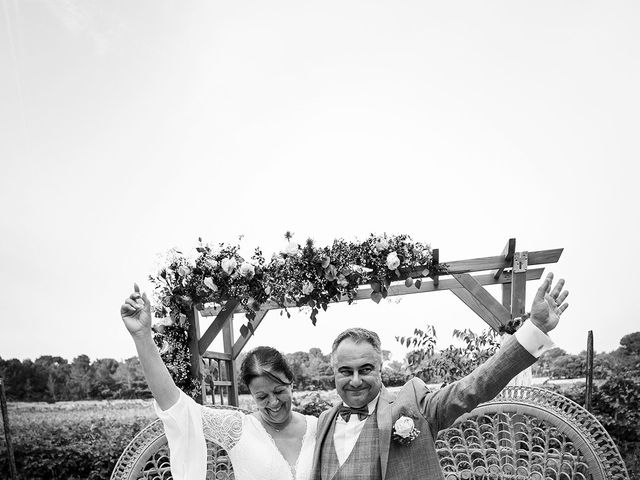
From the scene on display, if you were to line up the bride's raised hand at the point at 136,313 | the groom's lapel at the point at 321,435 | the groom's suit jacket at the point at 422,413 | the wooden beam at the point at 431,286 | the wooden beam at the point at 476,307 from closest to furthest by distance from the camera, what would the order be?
the groom's suit jacket at the point at 422,413 < the bride's raised hand at the point at 136,313 < the groom's lapel at the point at 321,435 < the wooden beam at the point at 476,307 < the wooden beam at the point at 431,286

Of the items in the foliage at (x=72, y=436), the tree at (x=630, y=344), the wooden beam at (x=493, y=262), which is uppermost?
the wooden beam at (x=493, y=262)

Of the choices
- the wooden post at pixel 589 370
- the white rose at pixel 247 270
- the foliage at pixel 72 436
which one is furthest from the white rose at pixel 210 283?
the foliage at pixel 72 436

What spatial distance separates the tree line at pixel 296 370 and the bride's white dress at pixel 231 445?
275 centimetres

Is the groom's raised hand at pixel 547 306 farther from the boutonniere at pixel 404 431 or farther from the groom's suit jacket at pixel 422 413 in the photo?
the boutonniere at pixel 404 431

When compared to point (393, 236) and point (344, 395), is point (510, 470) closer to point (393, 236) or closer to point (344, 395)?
point (344, 395)

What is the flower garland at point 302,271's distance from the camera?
14.0 ft

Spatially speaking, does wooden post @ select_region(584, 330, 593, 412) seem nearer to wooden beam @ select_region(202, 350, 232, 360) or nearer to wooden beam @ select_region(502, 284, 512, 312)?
wooden beam @ select_region(502, 284, 512, 312)

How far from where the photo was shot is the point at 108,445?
761 centimetres

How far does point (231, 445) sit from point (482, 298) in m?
2.70

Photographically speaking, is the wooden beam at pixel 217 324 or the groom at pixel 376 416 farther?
the wooden beam at pixel 217 324

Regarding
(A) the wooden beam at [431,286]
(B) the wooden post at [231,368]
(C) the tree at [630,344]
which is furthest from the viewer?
(C) the tree at [630,344]

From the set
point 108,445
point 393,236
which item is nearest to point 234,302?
point 393,236

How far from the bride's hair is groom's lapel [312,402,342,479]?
0.28 metres

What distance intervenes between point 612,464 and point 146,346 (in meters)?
2.46
